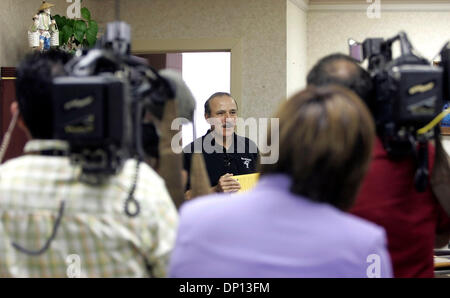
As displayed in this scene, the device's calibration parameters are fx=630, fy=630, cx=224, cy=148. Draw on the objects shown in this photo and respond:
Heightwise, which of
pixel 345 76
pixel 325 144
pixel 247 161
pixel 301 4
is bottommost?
pixel 247 161

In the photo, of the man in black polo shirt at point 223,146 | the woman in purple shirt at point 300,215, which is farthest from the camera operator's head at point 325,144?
the man in black polo shirt at point 223,146

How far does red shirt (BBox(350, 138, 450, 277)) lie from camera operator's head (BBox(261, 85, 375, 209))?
0.44 m

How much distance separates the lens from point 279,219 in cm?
110

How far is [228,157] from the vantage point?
11.4 feet

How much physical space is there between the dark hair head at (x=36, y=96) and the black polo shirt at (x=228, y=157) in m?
2.03

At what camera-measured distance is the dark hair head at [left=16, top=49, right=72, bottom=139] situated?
1.33m

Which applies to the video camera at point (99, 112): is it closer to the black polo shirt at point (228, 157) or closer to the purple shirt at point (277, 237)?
the purple shirt at point (277, 237)

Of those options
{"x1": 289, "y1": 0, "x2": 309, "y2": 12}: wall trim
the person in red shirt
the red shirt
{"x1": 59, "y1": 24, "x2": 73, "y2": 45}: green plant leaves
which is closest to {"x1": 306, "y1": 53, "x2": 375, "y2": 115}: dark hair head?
the person in red shirt

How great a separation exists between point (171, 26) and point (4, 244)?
4346 millimetres

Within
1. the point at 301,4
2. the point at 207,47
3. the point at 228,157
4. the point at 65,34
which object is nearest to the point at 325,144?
the point at 228,157

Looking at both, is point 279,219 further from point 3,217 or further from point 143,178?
point 3,217

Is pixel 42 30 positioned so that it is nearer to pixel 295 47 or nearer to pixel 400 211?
pixel 295 47

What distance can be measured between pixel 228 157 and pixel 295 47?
2.55 meters

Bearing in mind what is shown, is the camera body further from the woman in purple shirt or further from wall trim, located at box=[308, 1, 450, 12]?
wall trim, located at box=[308, 1, 450, 12]
